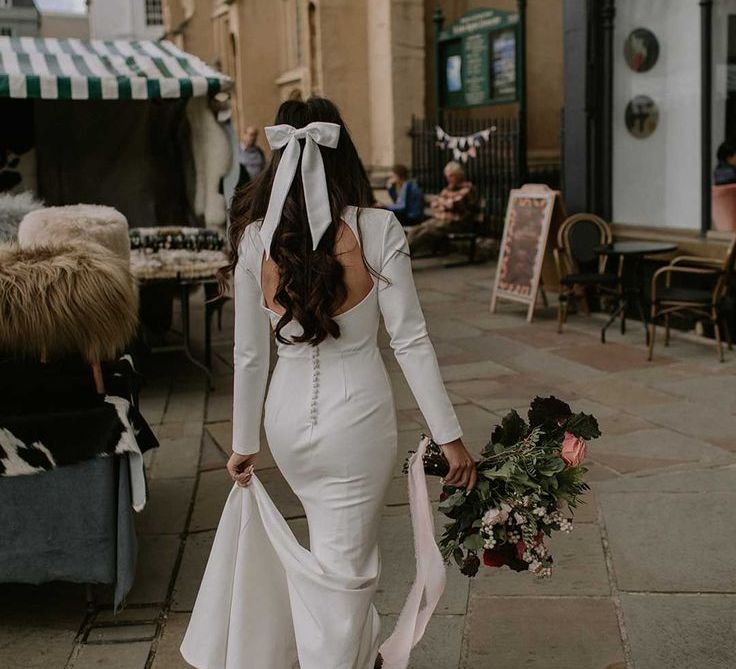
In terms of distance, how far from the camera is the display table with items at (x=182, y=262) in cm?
754

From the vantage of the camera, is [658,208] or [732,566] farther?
[658,208]

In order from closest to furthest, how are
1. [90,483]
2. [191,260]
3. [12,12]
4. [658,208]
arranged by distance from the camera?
[90,483]
[191,260]
[658,208]
[12,12]

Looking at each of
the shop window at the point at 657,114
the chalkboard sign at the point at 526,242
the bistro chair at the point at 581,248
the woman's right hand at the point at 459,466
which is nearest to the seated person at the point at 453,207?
the chalkboard sign at the point at 526,242

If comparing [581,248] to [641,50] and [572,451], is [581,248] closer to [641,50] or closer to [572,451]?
[641,50]

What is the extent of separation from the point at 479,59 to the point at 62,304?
12.0 metres

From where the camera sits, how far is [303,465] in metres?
2.91

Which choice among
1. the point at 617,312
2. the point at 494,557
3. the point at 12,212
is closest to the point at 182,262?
the point at 12,212

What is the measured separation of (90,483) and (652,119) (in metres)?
7.63

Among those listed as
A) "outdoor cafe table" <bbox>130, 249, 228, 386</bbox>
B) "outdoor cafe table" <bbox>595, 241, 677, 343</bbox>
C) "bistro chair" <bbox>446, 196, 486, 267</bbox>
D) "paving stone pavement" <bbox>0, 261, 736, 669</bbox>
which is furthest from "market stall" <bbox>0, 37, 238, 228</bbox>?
"bistro chair" <bbox>446, 196, 486, 267</bbox>

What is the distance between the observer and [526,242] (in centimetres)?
1028

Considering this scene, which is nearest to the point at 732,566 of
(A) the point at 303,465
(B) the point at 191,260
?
(A) the point at 303,465

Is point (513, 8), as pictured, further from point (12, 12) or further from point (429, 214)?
point (12, 12)

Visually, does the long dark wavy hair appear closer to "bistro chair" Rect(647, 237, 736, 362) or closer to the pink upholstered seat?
"bistro chair" Rect(647, 237, 736, 362)

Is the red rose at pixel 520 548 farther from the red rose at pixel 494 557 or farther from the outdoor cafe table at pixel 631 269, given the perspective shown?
the outdoor cafe table at pixel 631 269
